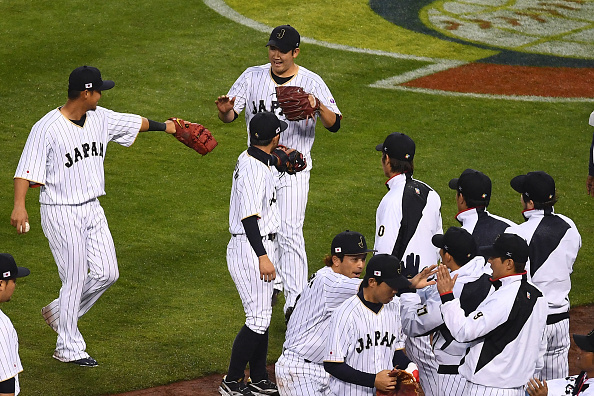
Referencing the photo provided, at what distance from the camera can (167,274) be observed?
784 cm

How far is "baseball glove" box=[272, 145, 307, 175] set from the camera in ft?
19.7

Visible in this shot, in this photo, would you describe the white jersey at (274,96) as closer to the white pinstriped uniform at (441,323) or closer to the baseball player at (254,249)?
the baseball player at (254,249)

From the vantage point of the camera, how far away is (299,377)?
5289 millimetres

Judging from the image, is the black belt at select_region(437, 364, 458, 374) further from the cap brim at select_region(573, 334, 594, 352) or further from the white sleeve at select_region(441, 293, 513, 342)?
the cap brim at select_region(573, 334, 594, 352)

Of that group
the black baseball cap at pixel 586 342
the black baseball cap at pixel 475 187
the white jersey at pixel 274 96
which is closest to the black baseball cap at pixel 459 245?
the black baseball cap at pixel 475 187

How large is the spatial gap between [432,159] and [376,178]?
91cm

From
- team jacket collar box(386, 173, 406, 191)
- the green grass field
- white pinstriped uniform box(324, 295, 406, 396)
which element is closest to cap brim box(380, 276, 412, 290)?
white pinstriped uniform box(324, 295, 406, 396)

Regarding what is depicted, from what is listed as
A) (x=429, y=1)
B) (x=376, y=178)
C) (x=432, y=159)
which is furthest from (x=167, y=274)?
(x=429, y=1)

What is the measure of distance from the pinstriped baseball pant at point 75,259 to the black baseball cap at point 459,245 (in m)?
2.44

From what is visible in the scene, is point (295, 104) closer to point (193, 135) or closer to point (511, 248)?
point (193, 135)

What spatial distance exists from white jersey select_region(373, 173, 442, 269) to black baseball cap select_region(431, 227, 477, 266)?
563 mm

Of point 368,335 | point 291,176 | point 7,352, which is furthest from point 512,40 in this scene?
point 7,352

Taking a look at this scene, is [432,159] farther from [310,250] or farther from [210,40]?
[210,40]

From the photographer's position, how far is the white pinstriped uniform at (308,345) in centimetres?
524
